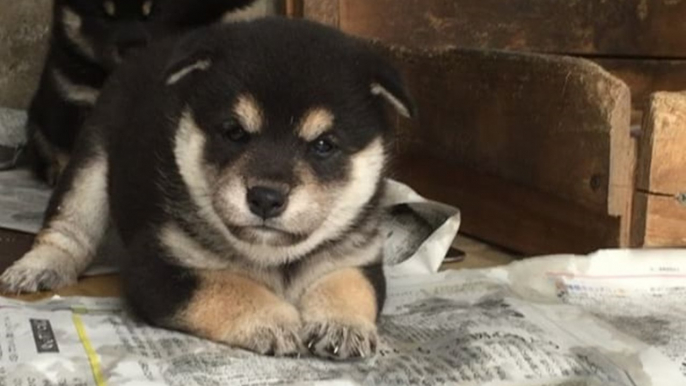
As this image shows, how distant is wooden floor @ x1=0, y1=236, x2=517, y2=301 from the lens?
75.6 inches

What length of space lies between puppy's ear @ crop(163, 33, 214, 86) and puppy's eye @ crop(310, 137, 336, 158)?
21cm

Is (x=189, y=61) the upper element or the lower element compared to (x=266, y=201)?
upper

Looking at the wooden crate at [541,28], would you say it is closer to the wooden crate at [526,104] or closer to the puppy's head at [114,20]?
the wooden crate at [526,104]

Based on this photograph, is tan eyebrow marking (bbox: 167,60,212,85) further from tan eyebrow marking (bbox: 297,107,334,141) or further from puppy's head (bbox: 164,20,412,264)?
tan eyebrow marking (bbox: 297,107,334,141)

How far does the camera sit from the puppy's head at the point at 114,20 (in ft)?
9.43

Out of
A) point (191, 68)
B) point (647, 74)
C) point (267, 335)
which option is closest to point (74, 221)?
point (191, 68)

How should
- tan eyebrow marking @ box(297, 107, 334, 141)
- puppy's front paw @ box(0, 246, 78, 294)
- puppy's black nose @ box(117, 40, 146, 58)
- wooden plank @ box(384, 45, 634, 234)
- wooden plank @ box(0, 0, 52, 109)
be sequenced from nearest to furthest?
tan eyebrow marking @ box(297, 107, 334, 141)
puppy's front paw @ box(0, 246, 78, 294)
wooden plank @ box(384, 45, 634, 234)
puppy's black nose @ box(117, 40, 146, 58)
wooden plank @ box(0, 0, 52, 109)

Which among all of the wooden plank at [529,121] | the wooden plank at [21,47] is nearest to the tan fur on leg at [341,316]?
the wooden plank at [529,121]

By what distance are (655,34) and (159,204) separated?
1764 millimetres

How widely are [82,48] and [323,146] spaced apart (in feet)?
5.26

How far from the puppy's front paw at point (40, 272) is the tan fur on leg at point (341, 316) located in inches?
21.9

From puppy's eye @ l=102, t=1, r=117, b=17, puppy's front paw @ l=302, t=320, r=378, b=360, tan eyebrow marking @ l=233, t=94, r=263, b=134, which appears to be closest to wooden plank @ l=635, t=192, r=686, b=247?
puppy's front paw @ l=302, t=320, r=378, b=360

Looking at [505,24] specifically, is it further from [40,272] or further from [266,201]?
[266,201]

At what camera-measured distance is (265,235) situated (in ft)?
4.90
